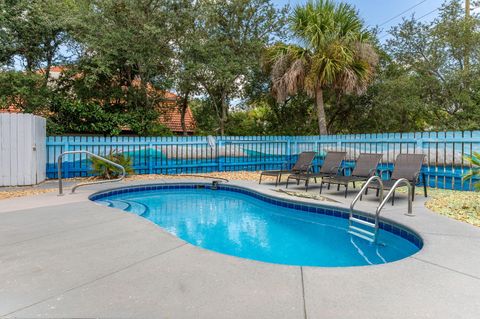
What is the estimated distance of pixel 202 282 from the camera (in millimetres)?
2514

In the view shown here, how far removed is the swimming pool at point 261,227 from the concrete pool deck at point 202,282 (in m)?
0.69

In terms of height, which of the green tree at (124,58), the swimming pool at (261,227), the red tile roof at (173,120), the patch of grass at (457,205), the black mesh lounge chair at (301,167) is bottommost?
the swimming pool at (261,227)

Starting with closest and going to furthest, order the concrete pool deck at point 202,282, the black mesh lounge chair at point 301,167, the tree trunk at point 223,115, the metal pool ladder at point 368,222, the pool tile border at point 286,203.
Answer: the concrete pool deck at point 202,282
the pool tile border at point 286,203
the metal pool ladder at point 368,222
the black mesh lounge chair at point 301,167
the tree trunk at point 223,115

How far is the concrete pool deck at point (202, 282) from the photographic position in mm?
2111

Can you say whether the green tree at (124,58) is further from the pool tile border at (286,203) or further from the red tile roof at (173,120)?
the pool tile border at (286,203)

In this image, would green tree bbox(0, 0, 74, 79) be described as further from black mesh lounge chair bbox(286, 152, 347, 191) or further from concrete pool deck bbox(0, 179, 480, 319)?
concrete pool deck bbox(0, 179, 480, 319)

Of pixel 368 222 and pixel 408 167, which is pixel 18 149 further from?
pixel 408 167

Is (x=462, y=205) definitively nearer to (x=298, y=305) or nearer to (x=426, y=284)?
(x=426, y=284)

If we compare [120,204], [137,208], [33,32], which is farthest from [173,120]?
[137,208]

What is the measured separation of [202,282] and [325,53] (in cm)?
964

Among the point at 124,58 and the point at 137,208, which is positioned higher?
the point at 124,58

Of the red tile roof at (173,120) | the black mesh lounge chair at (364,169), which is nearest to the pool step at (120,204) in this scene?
the black mesh lounge chair at (364,169)

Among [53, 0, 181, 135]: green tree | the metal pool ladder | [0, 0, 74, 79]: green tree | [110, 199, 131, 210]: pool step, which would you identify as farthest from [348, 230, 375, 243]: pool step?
[0, 0, 74, 79]: green tree

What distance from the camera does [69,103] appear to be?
11.4 meters
